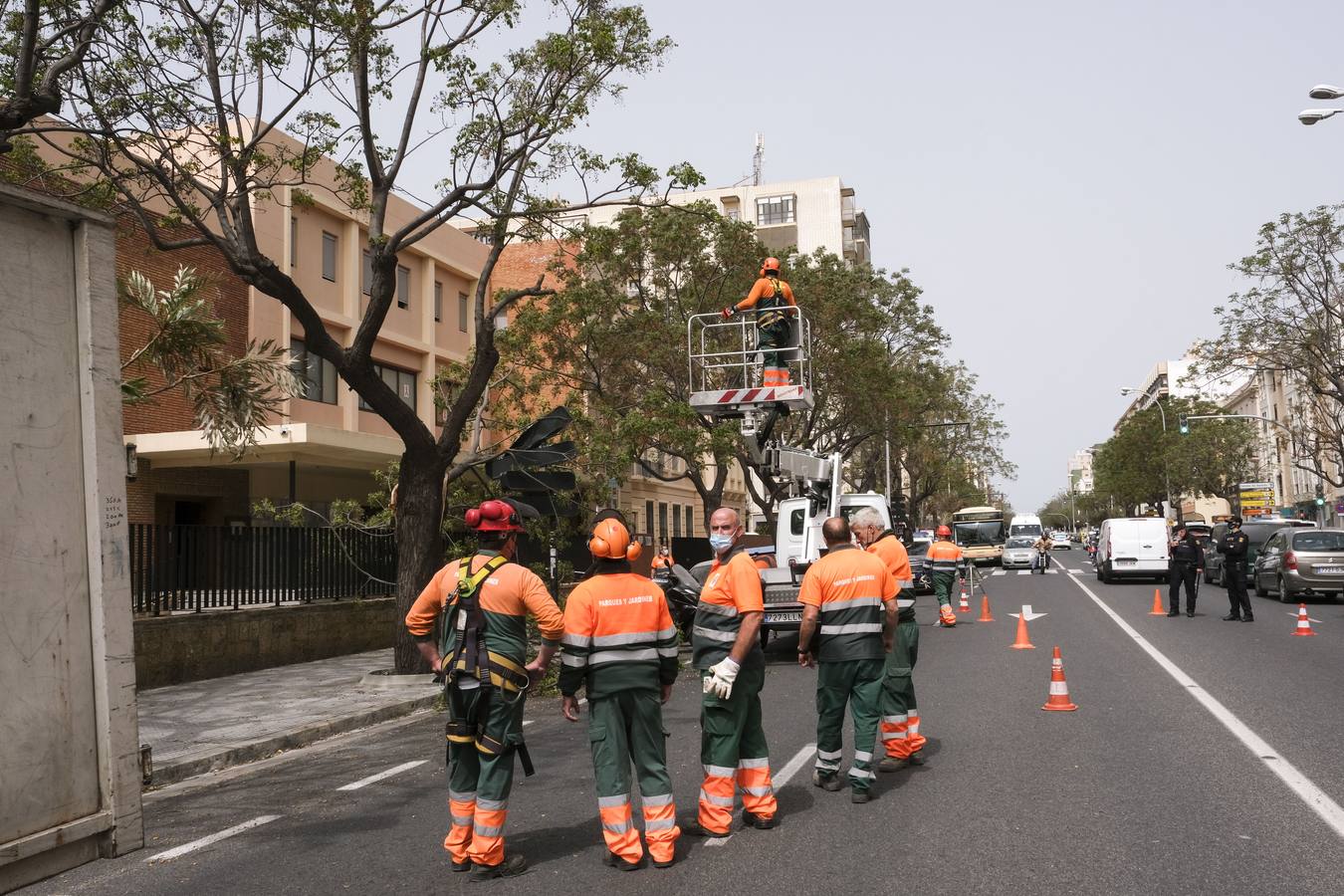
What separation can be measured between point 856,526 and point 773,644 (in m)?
9.40

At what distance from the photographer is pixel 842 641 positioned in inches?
269

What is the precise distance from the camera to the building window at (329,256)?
1005 inches

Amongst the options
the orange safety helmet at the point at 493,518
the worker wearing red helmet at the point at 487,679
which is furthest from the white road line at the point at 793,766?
the orange safety helmet at the point at 493,518

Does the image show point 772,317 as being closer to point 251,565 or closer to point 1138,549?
point 251,565

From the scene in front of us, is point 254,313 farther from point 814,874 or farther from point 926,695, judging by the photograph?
point 814,874

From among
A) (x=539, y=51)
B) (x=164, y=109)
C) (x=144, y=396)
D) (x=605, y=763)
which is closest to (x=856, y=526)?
(x=605, y=763)

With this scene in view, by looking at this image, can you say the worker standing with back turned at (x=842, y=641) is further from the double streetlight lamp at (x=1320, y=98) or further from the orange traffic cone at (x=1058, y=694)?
the double streetlight lamp at (x=1320, y=98)

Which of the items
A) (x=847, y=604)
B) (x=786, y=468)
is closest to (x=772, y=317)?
(x=786, y=468)

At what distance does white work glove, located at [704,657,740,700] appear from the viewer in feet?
19.3

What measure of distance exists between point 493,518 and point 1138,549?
30.5 m

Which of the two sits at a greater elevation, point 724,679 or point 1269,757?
point 724,679

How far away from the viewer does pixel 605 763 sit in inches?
215

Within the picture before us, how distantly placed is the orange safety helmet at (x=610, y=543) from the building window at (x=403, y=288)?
77.4 feet

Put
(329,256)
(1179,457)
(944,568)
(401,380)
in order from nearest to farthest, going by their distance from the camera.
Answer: (944,568) → (329,256) → (401,380) → (1179,457)
